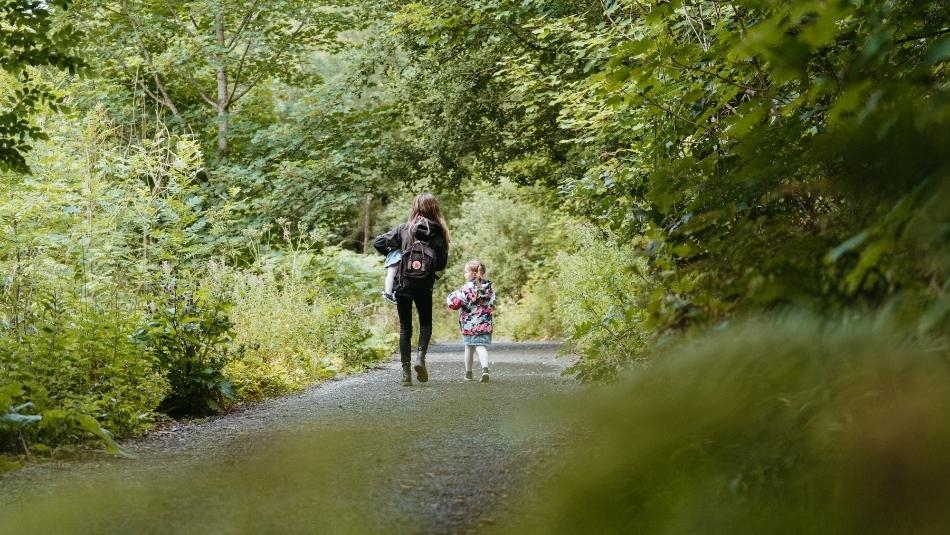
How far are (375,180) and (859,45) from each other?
14.4 metres

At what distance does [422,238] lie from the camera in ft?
30.8

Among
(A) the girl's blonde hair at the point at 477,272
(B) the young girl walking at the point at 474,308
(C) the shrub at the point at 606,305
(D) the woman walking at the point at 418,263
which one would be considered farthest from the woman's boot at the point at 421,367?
(C) the shrub at the point at 606,305

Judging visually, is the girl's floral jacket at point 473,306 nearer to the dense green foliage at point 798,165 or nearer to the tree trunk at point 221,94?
the dense green foliage at point 798,165

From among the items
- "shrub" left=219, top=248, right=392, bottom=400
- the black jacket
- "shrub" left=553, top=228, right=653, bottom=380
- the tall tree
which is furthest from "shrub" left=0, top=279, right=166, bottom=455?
the tall tree

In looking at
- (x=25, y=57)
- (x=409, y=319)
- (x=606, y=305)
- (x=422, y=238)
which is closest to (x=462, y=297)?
(x=409, y=319)

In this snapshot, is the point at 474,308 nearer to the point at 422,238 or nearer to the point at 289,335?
the point at 422,238

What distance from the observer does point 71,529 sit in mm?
3168

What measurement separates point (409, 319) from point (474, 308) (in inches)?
48.6

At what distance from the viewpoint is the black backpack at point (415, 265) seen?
9188 mm

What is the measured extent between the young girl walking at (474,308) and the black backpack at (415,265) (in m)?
0.95

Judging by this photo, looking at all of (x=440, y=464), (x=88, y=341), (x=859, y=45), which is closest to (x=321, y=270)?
(x=88, y=341)

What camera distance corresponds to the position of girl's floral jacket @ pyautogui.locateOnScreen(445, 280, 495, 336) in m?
10.2

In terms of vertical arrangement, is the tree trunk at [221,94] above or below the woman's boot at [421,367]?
above

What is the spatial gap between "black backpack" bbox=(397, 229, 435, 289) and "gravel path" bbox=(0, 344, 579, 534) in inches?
108
